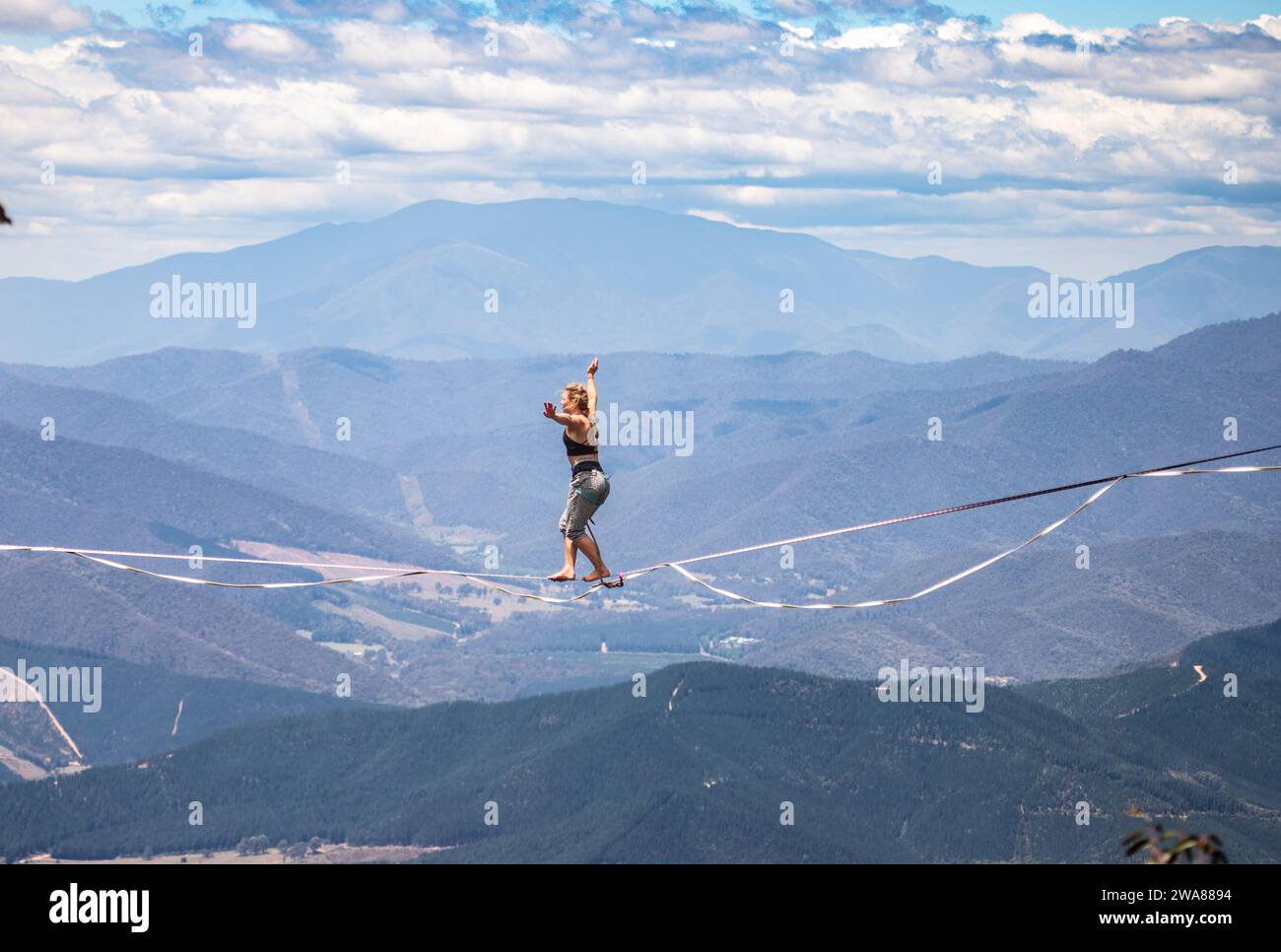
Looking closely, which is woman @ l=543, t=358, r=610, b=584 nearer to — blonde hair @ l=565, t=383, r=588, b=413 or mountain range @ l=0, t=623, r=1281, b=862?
blonde hair @ l=565, t=383, r=588, b=413

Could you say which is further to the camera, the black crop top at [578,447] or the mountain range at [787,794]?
the mountain range at [787,794]

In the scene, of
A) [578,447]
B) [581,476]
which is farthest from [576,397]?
[581,476]

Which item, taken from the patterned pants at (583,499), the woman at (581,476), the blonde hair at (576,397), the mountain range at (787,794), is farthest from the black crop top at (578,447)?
the mountain range at (787,794)

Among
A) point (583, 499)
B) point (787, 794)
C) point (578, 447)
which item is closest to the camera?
point (578, 447)

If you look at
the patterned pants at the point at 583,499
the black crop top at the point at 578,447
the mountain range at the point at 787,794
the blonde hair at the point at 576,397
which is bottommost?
the mountain range at the point at 787,794

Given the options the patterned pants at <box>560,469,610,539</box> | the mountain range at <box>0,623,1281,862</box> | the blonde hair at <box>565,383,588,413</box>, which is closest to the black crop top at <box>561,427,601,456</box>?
the patterned pants at <box>560,469,610,539</box>

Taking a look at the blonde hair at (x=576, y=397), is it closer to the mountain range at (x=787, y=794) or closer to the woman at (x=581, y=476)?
the woman at (x=581, y=476)

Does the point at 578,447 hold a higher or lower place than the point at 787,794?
higher

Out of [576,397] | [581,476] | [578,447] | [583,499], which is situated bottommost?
[583,499]

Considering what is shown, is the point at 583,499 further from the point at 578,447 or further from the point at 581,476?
the point at 578,447

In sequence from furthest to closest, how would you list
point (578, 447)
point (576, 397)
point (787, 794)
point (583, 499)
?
1. point (787, 794)
2. point (583, 499)
3. point (578, 447)
4. point (576, 397)
